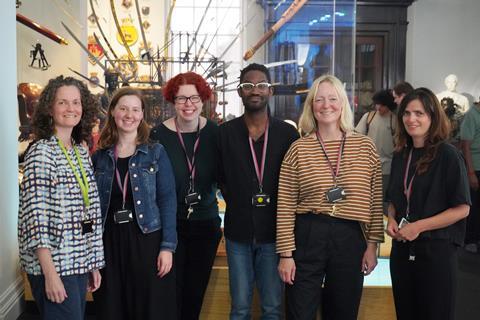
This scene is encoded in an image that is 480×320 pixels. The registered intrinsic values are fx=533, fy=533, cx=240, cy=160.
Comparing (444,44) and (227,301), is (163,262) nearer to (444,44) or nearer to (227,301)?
(227,301)

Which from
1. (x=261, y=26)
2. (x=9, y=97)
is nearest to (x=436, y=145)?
(x=9, y=97)

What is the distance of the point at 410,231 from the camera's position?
73.5 inches

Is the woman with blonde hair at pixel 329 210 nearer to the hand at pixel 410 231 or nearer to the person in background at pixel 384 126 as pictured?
the hand at pixel 410 231

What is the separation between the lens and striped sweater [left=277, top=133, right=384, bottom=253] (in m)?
1.88

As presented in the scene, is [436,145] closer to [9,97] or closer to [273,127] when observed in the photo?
[273,127]

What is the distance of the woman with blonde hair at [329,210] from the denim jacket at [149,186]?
1.35 feet

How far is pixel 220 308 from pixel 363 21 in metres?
4.90

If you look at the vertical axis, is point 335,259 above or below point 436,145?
below

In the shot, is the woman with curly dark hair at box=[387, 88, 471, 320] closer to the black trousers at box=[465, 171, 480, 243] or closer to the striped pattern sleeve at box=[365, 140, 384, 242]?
the striped pattern sleeve at box=[365, 140, 384, 242]

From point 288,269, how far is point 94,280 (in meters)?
0.70

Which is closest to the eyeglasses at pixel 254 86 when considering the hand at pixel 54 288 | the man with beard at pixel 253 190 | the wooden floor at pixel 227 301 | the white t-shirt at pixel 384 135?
the man with beard at pixel 253 190

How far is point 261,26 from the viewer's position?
5012 mm

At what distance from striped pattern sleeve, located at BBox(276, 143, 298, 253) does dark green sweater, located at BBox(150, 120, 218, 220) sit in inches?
14.7

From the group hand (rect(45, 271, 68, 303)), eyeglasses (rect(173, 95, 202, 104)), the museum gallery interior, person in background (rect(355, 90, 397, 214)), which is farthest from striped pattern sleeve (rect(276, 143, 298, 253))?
person in background (rect(355, 90, 397, 214))
